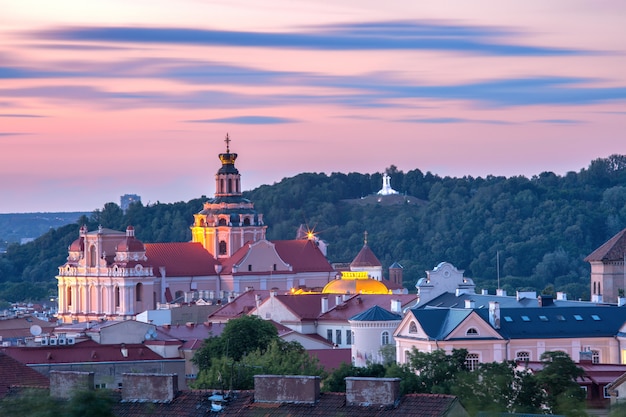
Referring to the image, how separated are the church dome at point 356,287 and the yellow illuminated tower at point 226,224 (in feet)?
69.6

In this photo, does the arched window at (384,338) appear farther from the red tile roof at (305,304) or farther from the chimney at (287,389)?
the chimney at (287,389)

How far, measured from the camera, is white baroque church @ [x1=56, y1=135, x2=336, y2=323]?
135m

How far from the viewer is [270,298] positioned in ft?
364

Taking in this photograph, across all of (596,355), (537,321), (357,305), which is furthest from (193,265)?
(596,355)

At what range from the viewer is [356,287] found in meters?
122

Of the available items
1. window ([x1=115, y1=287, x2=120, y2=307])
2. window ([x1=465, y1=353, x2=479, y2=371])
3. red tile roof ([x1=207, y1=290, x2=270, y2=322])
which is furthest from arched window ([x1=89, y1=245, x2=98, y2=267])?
window ([x1=465, y1=353, x2=479, y2=371])

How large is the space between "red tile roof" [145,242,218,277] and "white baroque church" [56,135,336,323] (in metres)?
0.06

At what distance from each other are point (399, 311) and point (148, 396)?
6104 centimetres

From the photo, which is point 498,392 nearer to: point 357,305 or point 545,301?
point 545,301

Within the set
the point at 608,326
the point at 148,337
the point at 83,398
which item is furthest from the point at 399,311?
the point at 83,398

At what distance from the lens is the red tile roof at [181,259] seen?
139 m

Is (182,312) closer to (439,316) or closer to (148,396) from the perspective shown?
(439,316)

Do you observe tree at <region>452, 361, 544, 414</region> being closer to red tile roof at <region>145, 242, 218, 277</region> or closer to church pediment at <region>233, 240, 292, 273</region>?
red tile roof at <region>145, 242, 218, 277</region>

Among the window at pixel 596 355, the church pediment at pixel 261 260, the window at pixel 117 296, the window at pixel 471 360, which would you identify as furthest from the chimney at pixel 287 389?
the church pediment at pixel 261 260
